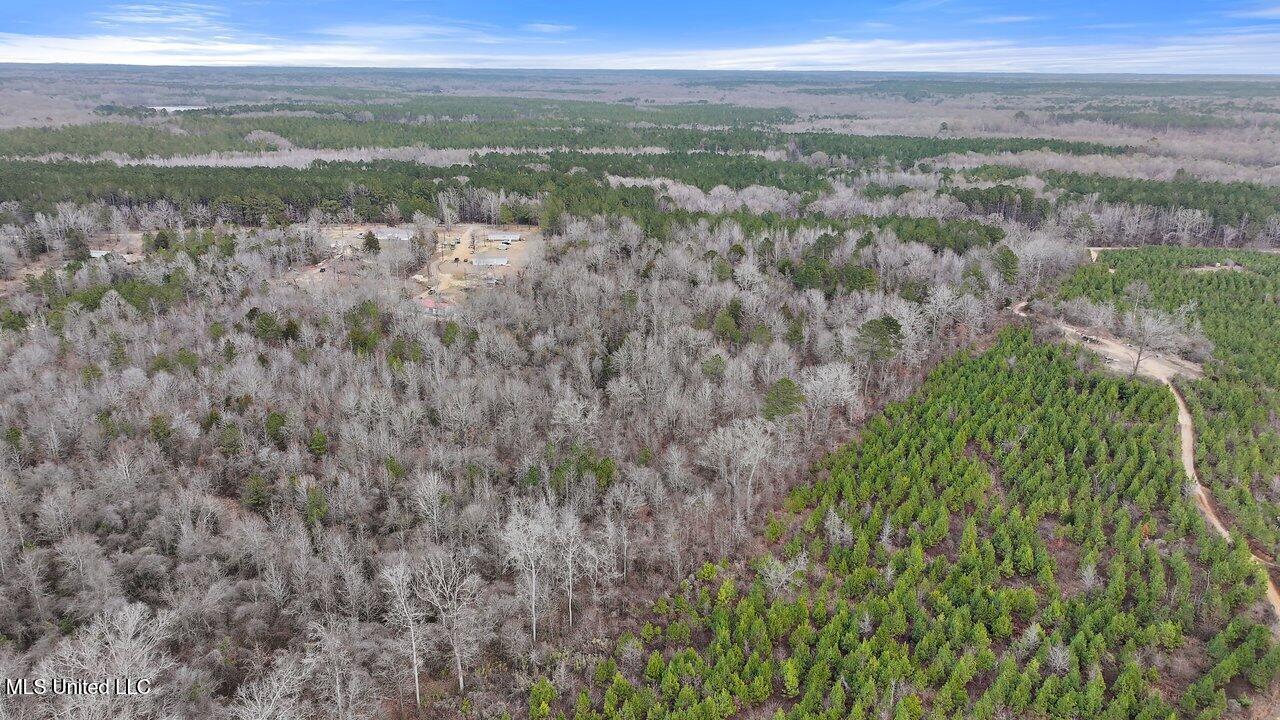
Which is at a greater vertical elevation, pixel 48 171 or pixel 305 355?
pixel 48 171

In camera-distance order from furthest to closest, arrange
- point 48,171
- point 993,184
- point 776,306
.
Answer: point 993,184, point 48,171, point 776,306

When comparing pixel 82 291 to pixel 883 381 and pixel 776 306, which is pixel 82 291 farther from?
pixel 883 381

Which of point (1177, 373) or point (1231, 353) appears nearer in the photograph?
point (1177, 373)

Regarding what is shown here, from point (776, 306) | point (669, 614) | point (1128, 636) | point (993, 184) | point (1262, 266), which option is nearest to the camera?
point (1128, 636)

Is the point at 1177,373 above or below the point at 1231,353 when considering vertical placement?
below

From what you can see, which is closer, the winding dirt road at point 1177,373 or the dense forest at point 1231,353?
the winding dirt road at point 1177,373

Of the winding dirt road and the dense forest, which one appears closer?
the winding dirt road

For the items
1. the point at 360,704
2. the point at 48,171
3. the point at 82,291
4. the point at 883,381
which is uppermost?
the point at 48,171

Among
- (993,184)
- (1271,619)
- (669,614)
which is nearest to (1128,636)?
(1271,619)
